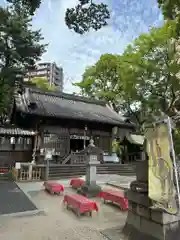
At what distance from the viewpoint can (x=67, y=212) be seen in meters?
6.82

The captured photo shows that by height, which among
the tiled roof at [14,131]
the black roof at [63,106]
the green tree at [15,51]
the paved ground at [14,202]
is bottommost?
the paved ground at [14,202]

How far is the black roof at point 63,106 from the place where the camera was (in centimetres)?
1770

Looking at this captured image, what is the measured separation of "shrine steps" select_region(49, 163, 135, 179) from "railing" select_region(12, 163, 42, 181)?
2.86 feet

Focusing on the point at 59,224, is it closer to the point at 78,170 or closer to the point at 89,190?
the point at 89,190

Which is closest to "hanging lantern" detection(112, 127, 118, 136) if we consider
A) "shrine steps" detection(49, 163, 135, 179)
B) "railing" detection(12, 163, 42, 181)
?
"shrine steps" detection(49, 163, 135, 179)

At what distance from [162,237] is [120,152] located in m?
20.2

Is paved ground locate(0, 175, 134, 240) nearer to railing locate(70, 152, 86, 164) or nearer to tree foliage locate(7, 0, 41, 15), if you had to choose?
tree foliage locate(7, 0, 41, 15)

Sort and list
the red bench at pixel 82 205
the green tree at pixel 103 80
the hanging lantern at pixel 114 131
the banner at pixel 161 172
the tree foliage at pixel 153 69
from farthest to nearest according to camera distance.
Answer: the green tree at pixel 103 80 < the hanging lantern at pixel 114 131 < the tree foliage at pixel 153 69 < the red bench at pixel 82 205 < the banner at pixel 161 172

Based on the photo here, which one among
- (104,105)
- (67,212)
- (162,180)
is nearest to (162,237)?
(162,180)

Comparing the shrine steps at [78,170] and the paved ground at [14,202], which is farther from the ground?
the shrine steps at [78,170]

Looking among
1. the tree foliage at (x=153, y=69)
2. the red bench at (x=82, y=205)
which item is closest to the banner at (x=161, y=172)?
the red bench at (x=82, y=205)

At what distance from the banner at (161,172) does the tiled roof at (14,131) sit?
15180 millimetres

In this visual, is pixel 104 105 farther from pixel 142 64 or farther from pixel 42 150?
pixel 42 150

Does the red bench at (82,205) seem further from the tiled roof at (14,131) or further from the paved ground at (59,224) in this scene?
the tiled roof at (14,131)
